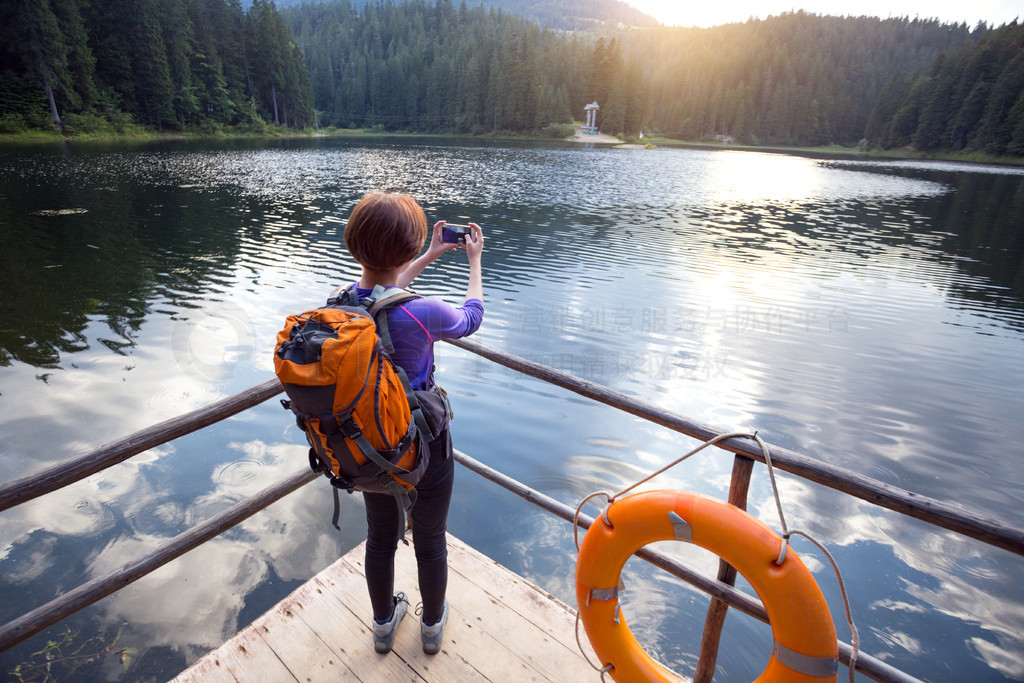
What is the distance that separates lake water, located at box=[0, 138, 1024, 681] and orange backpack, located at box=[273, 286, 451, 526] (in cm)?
292

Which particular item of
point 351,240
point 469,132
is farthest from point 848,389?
point 469,132

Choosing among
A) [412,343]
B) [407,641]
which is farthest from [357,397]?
[407,641]

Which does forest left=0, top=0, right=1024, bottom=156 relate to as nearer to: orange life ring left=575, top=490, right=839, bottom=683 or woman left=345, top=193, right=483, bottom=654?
Result: woman left=345, top=193, right=483, bottom=654

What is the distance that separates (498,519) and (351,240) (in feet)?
14.0

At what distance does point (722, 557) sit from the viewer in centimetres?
165

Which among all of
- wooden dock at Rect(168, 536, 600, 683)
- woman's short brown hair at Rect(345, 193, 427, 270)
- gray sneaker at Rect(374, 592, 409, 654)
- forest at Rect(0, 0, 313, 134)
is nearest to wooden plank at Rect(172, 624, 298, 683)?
wooden dock at Rect(168, 536, 600, 683)

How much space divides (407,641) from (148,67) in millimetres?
57312

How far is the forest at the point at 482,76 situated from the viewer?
138 ft

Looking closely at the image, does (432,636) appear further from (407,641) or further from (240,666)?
(240,666)

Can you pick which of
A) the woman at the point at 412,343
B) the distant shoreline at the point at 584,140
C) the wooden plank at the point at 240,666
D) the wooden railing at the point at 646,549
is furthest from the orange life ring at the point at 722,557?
the distant shoreline at the point at 584,140

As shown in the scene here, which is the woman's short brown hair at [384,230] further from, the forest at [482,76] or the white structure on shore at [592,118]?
the white structure on shore at [592,118]

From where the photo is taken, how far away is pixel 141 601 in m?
3.87

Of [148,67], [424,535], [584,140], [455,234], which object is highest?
[148,67]

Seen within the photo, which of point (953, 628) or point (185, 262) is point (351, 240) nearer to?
point (953, 628)
